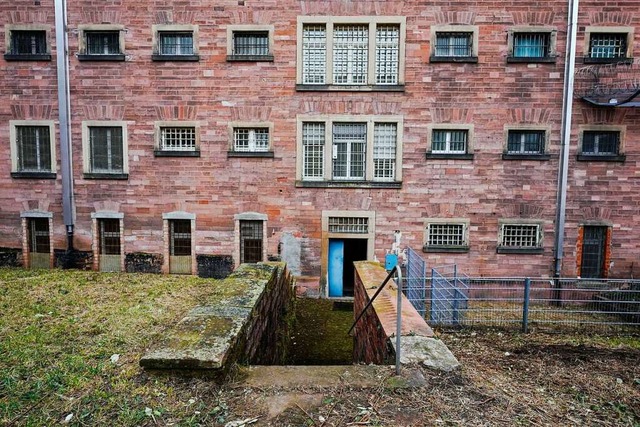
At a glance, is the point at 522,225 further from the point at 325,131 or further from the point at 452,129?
the point at 325,131

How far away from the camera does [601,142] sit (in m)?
12.6

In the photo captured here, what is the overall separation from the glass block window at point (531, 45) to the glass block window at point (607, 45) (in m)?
1.47

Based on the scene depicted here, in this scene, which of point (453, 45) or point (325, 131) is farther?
point (325, 131)

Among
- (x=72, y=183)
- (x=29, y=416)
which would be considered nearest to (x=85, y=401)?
(x=29, y=416)

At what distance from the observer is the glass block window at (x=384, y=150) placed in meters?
12.6

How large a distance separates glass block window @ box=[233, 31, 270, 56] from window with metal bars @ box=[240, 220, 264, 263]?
18.7ft

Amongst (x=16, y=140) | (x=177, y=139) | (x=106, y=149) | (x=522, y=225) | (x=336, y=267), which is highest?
(x=177, y=139)

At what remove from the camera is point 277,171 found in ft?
41.6

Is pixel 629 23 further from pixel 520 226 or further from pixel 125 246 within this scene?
pixel 125 246

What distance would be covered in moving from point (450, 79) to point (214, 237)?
31.2 ft

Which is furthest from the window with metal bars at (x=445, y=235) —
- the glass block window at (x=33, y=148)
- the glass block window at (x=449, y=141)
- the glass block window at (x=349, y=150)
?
the glass block window at (x=33, y=148)

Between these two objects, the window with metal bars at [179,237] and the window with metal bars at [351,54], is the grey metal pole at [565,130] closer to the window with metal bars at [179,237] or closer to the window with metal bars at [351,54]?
the window with metal bars at [351,54]

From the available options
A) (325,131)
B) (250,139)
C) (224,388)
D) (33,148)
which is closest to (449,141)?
(325,131)

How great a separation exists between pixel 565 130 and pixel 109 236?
15909mm
